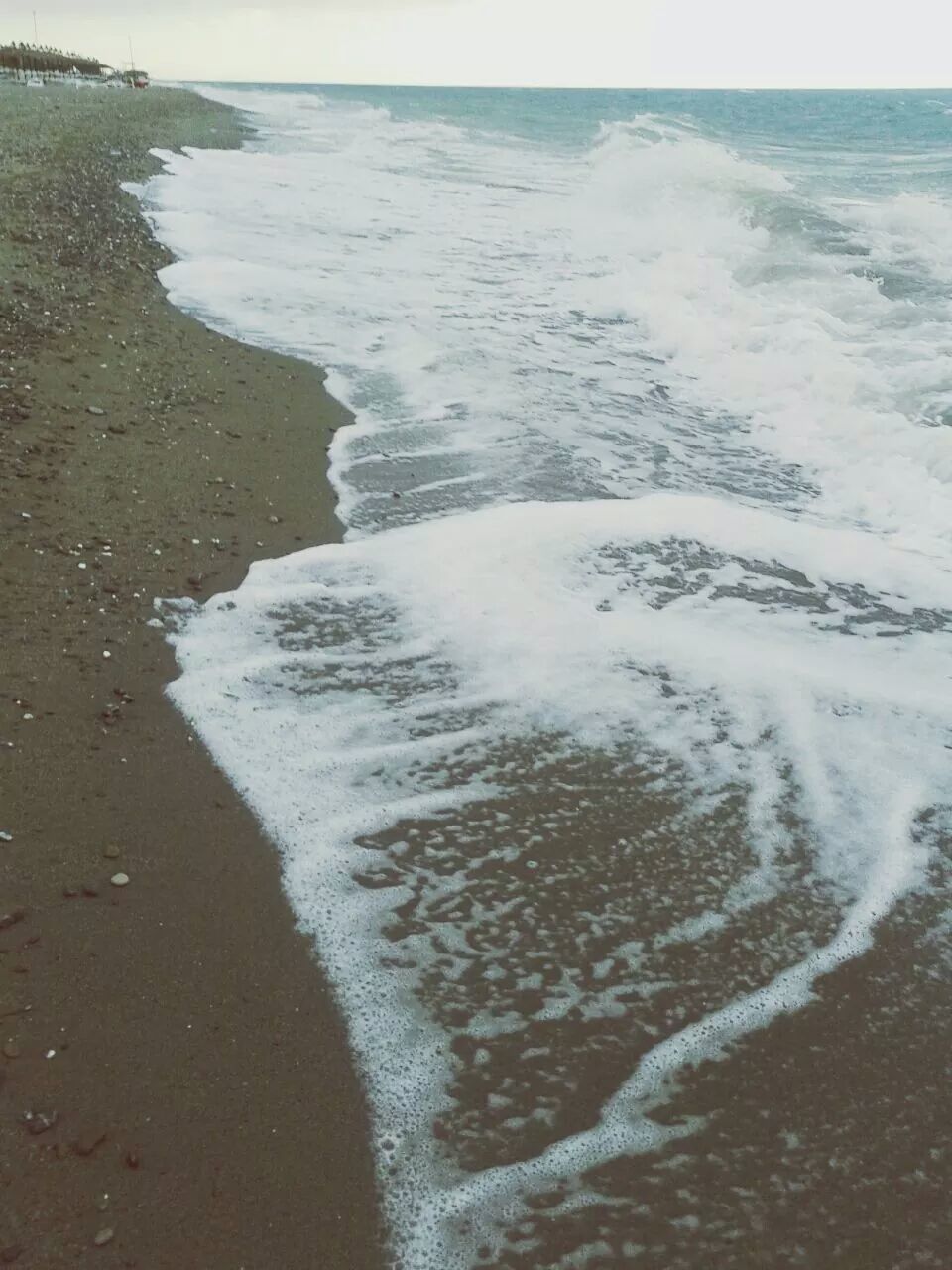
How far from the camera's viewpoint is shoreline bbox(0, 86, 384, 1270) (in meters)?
2.22

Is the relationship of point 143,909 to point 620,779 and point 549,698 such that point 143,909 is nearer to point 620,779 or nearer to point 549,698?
point 620,779

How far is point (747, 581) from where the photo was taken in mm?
5461

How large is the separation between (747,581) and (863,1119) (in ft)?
11.2

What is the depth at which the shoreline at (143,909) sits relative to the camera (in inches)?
87.6

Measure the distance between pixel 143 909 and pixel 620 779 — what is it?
6.04ft

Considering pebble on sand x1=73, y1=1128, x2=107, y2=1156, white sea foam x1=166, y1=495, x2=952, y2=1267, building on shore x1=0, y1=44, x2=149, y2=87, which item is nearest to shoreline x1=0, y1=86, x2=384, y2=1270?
pebble on sand x1=73, y1=1128, x2=107, y2=1156

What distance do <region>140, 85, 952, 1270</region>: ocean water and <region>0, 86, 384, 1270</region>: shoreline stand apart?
17 cm

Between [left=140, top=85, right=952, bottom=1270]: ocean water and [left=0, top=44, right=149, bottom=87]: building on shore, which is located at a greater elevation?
[left=0, top=44, right=149, bottom=87]: building on shore

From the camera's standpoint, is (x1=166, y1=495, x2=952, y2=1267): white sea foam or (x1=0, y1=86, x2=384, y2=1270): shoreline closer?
(x1=0, y1=86, x2=384, y2=1270): shoreline

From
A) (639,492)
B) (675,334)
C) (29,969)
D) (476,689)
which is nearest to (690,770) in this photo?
(476,689)

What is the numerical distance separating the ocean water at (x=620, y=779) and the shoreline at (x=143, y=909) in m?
0.17

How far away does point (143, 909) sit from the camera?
118 inches

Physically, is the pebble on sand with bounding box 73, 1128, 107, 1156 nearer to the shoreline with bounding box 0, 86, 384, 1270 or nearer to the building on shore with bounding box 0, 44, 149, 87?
the shoreline with bounding box 0, 86, 384, 1270

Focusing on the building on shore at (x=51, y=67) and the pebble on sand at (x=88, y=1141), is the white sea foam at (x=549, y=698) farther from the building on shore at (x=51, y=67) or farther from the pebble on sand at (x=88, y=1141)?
the building on shore at (x=51, y=67)
